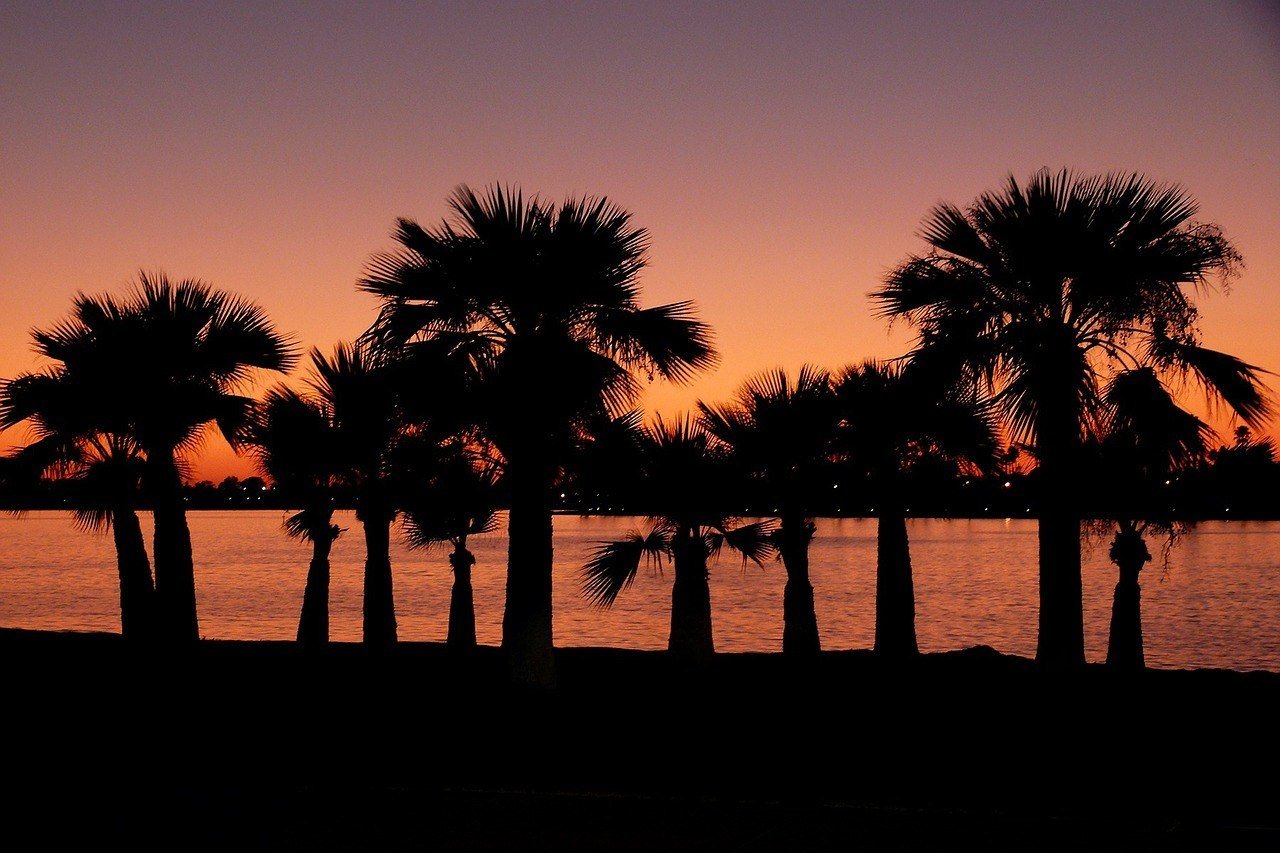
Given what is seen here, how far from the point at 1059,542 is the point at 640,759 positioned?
22.2 feet

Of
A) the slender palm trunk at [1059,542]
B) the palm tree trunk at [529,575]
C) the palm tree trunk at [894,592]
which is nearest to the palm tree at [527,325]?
the palm tree trunk at [529,575]

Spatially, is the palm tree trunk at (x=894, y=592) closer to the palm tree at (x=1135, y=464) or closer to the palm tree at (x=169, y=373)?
the palm tree at (x=1135, y=464)

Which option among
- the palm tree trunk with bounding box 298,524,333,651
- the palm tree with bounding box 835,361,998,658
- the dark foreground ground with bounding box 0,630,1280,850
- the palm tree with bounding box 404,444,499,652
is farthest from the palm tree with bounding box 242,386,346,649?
the palm tree with bounding box 835,361,998,658

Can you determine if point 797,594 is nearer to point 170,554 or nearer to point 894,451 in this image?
point 894,451

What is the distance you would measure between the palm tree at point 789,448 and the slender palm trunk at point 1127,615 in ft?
16.7

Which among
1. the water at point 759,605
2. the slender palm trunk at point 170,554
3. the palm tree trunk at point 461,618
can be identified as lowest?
the water at point 759,605

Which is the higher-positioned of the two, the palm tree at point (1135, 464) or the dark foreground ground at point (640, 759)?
the palm tree at point (1135, 464)

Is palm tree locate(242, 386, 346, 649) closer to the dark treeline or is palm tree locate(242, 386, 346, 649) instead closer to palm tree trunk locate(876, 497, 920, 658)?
the dark treeline

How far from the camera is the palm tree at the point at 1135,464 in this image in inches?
522

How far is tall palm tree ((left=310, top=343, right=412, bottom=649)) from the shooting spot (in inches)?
834

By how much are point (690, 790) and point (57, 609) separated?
69.6 m

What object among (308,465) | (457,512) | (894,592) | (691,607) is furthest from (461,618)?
(894,592)

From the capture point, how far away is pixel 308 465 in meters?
21.9

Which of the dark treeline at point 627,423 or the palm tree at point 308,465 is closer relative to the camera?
the dark treeline at point 627,423
